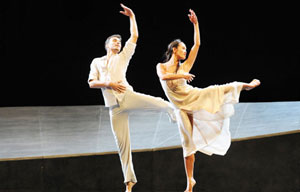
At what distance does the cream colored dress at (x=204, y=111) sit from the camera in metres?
3.89

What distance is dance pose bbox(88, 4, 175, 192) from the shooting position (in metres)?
3.89

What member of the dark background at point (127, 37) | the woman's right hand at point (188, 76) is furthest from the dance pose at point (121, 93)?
the dark background at point (127, 37)

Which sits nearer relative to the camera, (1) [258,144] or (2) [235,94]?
(2) [235,94]

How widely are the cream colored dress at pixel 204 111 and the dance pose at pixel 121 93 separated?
0.13 metres

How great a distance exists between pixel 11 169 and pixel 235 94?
2.16 m

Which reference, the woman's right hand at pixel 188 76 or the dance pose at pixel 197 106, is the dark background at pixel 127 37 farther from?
the woman's right hand at pixel 188 76

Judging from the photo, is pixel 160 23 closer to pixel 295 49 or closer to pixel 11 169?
pixel 295 49

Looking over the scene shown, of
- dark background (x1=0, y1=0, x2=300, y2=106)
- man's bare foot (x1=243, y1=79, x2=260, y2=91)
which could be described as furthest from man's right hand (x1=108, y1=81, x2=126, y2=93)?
dark background (x1=0, y1=0, x2=300, y2=106)

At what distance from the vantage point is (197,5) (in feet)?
19.0

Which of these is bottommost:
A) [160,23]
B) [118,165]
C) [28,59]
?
[118,165]

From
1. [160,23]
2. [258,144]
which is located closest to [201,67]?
[160,23]

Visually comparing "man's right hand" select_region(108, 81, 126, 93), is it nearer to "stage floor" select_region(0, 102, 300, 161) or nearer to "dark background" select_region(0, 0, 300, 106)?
"stage floor" select_region(0, 102, 300, 161)

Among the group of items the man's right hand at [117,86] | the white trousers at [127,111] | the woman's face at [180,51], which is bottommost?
the white trousers at [127,111]

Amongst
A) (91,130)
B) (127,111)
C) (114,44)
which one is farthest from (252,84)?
(91,130)
